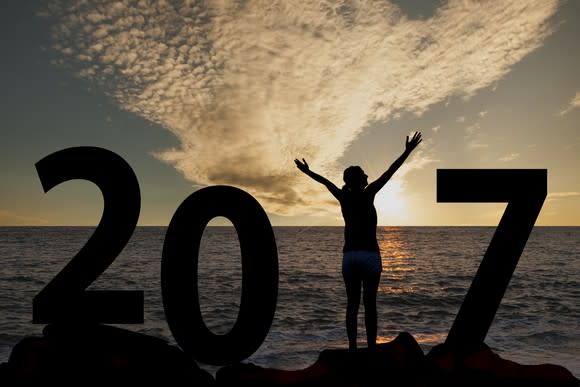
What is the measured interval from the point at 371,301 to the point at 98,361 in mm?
3094

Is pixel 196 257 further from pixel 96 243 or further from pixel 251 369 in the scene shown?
pixel 251 369

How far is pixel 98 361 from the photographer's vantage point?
469 centimetres

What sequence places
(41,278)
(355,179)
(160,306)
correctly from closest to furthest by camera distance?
1. (355,179)
2. (160,306)
3. (41,278)

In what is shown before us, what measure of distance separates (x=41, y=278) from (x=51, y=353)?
23613 mm

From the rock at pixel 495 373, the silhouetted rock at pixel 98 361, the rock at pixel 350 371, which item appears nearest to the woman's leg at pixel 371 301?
Result: the rock at pixel 350 371

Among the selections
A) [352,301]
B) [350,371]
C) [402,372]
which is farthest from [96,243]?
[402,372]

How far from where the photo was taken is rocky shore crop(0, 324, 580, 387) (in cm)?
450

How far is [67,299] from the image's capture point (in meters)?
5.29

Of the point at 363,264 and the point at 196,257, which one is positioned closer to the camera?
the point at 363,264

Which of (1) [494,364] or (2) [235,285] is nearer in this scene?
(1) [494,364]

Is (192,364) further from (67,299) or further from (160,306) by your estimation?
(160,306)

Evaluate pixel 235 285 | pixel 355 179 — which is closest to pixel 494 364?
pixel 355 179

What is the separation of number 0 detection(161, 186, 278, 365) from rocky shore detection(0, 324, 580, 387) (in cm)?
29

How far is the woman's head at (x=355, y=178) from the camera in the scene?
4.72 m
